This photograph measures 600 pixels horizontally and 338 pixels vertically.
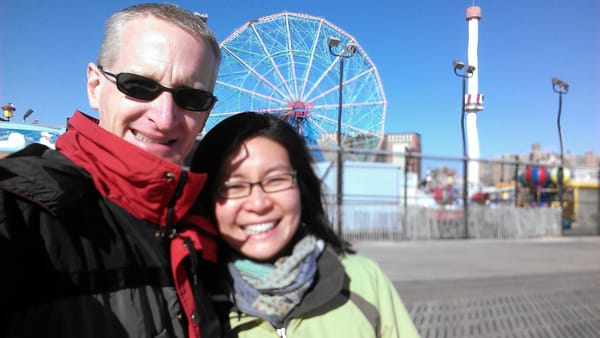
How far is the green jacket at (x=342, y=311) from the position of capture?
63.1 inches

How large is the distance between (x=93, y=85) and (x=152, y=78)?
9.5 inches

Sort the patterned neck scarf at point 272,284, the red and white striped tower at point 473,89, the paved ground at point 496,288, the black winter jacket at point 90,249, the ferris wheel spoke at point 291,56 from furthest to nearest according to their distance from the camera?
the paved ground at point 496,288
the red and white striped tower at point 473,89
the ferris wheel spoke at point 291,56
the patterned neck scarf at point 272,284
the black winter jacket at point 90,249

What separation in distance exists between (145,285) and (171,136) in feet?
1.40

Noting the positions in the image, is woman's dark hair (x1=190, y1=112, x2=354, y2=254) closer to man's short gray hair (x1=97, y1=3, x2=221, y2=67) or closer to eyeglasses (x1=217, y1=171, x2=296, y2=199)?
eyeglasses (x1=217, y1=171, x2=296, y2=199)

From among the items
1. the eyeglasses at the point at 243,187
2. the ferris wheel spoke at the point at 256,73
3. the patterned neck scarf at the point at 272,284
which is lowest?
the patterned neck scarf at the point at 272,284

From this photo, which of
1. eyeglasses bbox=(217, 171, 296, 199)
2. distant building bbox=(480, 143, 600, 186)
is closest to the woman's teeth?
eyeglasses bbox=(217, 171, 296, 199)

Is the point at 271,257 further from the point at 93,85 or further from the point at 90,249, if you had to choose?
the point at 93,85

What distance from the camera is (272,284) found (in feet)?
5.25

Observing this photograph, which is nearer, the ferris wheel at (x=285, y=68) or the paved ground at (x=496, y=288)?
the ferris wheel at (x=285, y=68)

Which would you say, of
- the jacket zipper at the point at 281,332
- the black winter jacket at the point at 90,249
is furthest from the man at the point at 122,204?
the jacket zipper at the point at 281,332

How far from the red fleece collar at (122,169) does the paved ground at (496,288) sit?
2.74m

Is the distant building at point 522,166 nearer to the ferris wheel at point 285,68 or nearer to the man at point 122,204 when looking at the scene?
the ferris wheel at point 285,68

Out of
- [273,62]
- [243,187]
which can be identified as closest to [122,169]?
[243,187]

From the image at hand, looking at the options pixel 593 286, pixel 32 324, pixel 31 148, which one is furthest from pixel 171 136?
pixel 593 286
